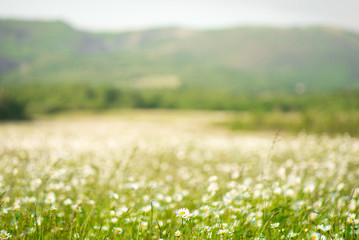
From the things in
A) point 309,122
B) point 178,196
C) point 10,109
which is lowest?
point 10,109

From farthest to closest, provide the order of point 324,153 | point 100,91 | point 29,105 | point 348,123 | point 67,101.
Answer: point 100,91 → point 67,101 → point 29,105 → point 348,123 → point 324,153

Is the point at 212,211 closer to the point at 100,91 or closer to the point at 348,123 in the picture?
the point at 348,123

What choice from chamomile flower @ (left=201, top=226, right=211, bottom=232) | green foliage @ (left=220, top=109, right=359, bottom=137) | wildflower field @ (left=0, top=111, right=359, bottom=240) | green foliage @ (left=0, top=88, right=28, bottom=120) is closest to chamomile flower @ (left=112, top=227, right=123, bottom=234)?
wildflower field @ (left=0, top=111, right=359, bottom=240)

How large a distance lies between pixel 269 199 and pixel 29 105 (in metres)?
61.8

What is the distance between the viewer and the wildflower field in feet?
9.57

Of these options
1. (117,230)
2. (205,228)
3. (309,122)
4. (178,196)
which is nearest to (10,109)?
(309,122)

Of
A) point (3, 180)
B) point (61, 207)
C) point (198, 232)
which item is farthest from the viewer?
point (3, 180)

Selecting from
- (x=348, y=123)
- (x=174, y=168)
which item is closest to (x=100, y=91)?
(x=348, y=123)

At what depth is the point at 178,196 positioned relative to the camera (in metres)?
3.58

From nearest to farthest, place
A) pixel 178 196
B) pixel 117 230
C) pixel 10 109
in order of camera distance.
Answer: pixel 117 230 < pixel 178 196 < pixel 10 109

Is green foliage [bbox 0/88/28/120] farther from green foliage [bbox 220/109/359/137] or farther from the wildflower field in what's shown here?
the wildflower field

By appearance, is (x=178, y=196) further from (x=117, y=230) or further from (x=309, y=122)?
(x=309, y=122)

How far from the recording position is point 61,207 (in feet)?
12.7

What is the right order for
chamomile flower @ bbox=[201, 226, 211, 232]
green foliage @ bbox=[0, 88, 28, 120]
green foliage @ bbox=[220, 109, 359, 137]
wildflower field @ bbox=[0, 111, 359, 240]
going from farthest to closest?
green foliage @ bbox=[0, 88, 28, 120] → green foliage @ bbox=[220, 109, 359, 137] → wildflower field @ bbox=[0, 111, 359, 240] → chamomile flower @ bbox=[201, 226, 211, 232]
